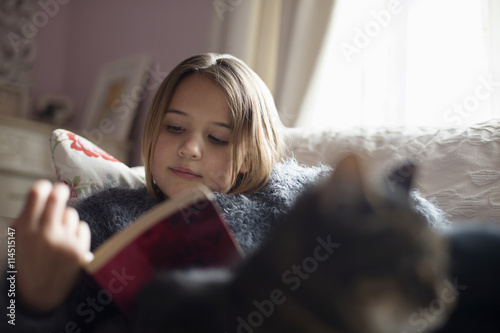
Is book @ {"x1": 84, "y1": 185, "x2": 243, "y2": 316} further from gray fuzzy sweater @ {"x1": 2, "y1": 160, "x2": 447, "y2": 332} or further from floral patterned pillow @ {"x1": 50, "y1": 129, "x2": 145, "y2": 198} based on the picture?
floral patterned pillow @ {"x1": 50, "y1": 129, "x2": 145, "y2": 198}

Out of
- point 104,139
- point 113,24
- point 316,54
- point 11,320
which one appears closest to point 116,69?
point 113,24

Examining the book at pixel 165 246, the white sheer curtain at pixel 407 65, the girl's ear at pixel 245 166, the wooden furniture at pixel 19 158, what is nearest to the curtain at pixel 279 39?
the white sheer curtain at pixel 407 65

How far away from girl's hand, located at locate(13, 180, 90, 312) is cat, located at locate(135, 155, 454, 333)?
102 millimetres

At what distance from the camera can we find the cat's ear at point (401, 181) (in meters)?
0.40

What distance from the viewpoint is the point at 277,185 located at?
2.76 ft

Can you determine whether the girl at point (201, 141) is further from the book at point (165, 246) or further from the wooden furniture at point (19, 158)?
the wooden furniture at point (19, 158)

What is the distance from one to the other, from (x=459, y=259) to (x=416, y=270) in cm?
7

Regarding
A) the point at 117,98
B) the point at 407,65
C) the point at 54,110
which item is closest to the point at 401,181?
the point at 407,65

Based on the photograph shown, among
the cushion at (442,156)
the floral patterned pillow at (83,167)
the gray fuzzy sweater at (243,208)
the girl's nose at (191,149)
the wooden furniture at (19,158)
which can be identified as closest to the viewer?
the gray fuzzy sweater at (243,208)

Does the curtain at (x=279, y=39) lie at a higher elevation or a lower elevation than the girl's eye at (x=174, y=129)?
higher

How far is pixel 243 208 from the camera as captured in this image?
0.76m

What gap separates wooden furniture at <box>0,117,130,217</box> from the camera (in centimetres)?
230

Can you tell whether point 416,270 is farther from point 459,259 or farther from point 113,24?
point 113,24

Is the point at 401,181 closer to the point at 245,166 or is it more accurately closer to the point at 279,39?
the point at 245,166
